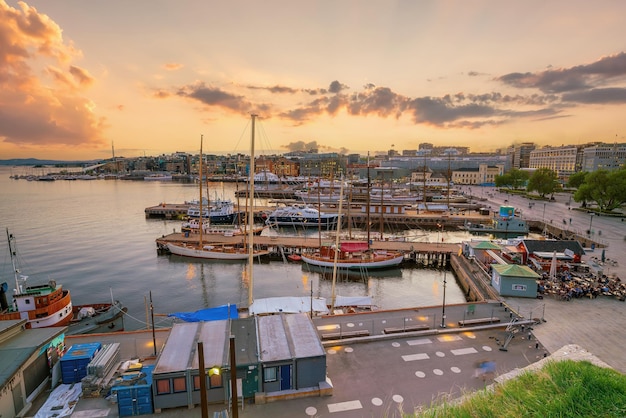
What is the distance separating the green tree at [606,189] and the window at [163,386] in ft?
255

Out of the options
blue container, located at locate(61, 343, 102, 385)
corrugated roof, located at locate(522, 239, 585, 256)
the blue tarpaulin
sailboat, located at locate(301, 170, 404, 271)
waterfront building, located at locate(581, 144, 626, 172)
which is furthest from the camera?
waterfront building, located at locate(581, 144, 626, 172)

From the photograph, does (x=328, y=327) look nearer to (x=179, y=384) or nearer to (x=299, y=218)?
(x=179, y=384)

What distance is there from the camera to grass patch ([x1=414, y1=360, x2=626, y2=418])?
7.09m

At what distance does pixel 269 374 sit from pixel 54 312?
19574 millimetres

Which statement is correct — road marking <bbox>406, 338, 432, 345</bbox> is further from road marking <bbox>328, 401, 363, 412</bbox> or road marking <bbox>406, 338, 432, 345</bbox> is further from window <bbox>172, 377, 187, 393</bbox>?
window <bbox>172, 377, 187, 393</bbox>

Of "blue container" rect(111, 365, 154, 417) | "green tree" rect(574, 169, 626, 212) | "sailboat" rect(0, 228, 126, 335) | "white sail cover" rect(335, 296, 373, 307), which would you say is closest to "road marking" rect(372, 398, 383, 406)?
"blue container" rect(111, 365, 154, 417)

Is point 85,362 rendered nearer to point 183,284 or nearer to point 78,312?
point 78,312

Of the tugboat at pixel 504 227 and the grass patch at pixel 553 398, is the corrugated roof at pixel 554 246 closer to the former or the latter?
the grass patch at pixel 553 398

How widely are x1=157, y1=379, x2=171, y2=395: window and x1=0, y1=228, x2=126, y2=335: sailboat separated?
52.5 ft

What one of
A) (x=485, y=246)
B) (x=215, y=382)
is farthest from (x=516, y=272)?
(x=215, y=382)

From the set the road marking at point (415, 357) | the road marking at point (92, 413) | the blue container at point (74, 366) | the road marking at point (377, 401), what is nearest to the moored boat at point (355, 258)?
the road marking at point (415, 357)

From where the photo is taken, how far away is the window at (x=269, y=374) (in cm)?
1239

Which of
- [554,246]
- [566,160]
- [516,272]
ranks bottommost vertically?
[516,272]

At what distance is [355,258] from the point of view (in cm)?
3966
